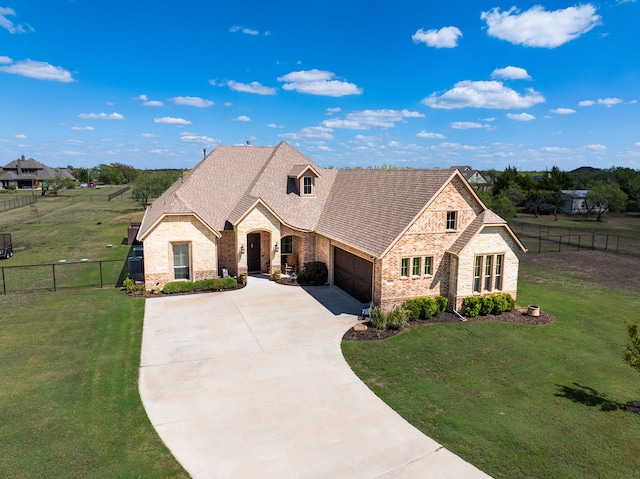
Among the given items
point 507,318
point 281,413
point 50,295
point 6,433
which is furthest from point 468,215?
point 50,295

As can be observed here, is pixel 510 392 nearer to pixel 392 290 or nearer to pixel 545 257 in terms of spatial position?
pixel 392 290

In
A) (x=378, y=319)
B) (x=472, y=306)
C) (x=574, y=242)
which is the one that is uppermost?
(x=574, y=242)

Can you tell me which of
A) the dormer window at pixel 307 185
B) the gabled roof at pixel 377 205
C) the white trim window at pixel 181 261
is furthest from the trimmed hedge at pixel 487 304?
the white trim window at pixel 181 261

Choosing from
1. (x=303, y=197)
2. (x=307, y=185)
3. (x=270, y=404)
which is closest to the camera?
(x=270, y=404)

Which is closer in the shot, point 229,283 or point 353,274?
point 353,274

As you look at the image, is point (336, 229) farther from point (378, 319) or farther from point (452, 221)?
point (378, 319)

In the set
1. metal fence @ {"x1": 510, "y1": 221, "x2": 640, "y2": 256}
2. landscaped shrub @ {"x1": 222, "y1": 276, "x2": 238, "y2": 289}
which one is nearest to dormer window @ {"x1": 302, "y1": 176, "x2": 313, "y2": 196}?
landscaped shrub @ {"x1": 222, "y1": 276, "x2": 238, "y2": 289}

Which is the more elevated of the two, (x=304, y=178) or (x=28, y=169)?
(x=28, y=169)

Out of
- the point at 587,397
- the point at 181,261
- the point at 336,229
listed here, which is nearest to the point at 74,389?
the point at 181,261
